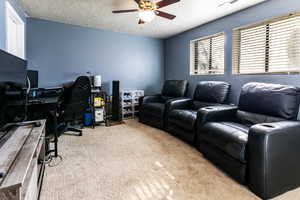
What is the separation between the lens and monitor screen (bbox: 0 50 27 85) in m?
1.23

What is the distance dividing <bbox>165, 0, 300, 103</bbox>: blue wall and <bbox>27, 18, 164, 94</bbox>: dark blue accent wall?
19.5 inches

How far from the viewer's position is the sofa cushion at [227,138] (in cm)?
162

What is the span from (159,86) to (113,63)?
162 cm

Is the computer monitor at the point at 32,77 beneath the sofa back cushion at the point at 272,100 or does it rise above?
above

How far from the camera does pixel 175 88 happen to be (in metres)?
4.00

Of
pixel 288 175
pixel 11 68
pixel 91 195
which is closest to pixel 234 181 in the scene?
pixel 288 175

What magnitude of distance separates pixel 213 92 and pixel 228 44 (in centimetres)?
99

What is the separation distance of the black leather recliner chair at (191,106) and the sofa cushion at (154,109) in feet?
0.75

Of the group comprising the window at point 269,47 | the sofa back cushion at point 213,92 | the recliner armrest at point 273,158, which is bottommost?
the recliner armrest at point 273,158

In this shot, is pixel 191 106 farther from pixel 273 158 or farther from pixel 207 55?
pixel 273 158

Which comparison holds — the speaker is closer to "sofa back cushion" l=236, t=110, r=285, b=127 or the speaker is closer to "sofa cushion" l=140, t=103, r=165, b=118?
"sofa cushion" l=140, t=103, r=165, b=118

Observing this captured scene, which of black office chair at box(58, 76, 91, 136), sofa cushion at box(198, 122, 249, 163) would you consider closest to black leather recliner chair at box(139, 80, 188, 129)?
sofa cushion at box(198, 122, 249, 163)

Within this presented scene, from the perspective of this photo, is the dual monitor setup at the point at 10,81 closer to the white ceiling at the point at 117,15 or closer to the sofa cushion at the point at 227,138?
the white ceiling at the point at 117,15

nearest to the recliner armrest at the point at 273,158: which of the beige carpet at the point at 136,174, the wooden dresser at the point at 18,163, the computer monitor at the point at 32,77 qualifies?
the beige carpet at the point at 136,174
